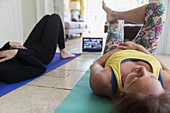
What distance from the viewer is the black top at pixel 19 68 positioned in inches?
44.3

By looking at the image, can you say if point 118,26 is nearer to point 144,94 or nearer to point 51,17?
point 51,17

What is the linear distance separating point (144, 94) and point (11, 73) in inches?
39.2

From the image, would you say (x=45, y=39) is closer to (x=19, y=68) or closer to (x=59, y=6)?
(x=19, y=68)

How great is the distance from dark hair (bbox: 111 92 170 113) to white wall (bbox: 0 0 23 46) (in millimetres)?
2673

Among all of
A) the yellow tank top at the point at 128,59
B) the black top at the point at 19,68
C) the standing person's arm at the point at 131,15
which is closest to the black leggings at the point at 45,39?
the black top at the point at 19,68

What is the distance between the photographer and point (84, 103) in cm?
88

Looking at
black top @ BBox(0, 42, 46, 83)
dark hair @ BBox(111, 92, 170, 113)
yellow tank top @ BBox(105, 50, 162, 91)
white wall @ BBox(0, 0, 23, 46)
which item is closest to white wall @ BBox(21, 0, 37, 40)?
white wall @ BBox(0, 0, 23, 46)

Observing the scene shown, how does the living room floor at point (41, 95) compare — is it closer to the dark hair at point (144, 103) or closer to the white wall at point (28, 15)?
the dark hair at point (144, 103)

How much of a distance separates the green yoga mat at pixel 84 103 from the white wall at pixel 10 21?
223 centimetres

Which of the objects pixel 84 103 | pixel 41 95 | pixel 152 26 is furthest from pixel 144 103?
pixel 152 26

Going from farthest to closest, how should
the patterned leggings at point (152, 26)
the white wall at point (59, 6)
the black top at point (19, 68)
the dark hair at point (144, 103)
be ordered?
the white wall at point (59, 6) < the patterned leggings at point (152, 26) < the black top at point (19, 68) < the dark hair at point (144, 103)

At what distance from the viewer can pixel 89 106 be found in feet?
2.77

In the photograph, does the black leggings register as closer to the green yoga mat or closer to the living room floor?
the living room floor

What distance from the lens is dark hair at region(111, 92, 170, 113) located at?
0.49 metres
